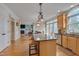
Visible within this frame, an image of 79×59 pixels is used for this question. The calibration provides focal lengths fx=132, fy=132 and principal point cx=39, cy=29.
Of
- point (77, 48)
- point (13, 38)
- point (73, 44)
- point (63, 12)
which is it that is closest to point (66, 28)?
point (63, 12)

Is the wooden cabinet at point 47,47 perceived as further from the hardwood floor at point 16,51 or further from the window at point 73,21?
the window at point 73,21

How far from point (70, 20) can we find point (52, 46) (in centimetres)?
390

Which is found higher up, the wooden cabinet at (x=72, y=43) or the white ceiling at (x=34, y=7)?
the white ceiling at (x=34, y=7)

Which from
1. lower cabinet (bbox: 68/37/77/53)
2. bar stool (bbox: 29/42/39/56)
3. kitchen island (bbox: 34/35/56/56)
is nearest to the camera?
kitchen island (bbox: 34/35/56/56)

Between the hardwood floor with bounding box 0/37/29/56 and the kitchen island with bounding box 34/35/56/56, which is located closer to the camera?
the kitchen island with bounding box 34/35/56/56

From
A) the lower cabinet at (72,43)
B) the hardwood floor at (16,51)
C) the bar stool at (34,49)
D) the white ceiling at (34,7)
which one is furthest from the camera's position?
the white ceiling at (34,7)

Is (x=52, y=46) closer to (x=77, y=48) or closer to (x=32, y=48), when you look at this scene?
(x=32, y=48)

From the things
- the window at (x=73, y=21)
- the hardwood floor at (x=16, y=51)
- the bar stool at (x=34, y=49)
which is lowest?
the hardwood floor at (x=16, y=51)

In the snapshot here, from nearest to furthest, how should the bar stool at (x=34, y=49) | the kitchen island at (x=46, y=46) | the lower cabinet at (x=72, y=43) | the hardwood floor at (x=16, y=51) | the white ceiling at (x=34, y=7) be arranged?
1. the kitchen island at (x=46, y=46)
2. the bar stool at (x=34, y=49)
3. the hardwood floor at (x=16, y=51)
4. the lower cabinet at (x=72, y=43)
5. the white ceiling at (x=34, y=7)

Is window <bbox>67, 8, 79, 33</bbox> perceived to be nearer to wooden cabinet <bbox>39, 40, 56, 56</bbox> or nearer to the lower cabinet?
the lower cabinet

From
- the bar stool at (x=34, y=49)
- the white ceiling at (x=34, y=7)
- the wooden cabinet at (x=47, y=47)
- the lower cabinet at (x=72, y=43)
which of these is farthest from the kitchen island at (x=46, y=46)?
the white ceiling at (x=34, y=7)

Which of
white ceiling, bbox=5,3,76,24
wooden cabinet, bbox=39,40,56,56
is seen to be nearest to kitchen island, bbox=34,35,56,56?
wooden cabinet, bbox=39,40,56,56

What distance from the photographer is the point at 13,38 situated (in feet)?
39.8

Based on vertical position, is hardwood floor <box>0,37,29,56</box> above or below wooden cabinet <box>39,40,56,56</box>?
below
